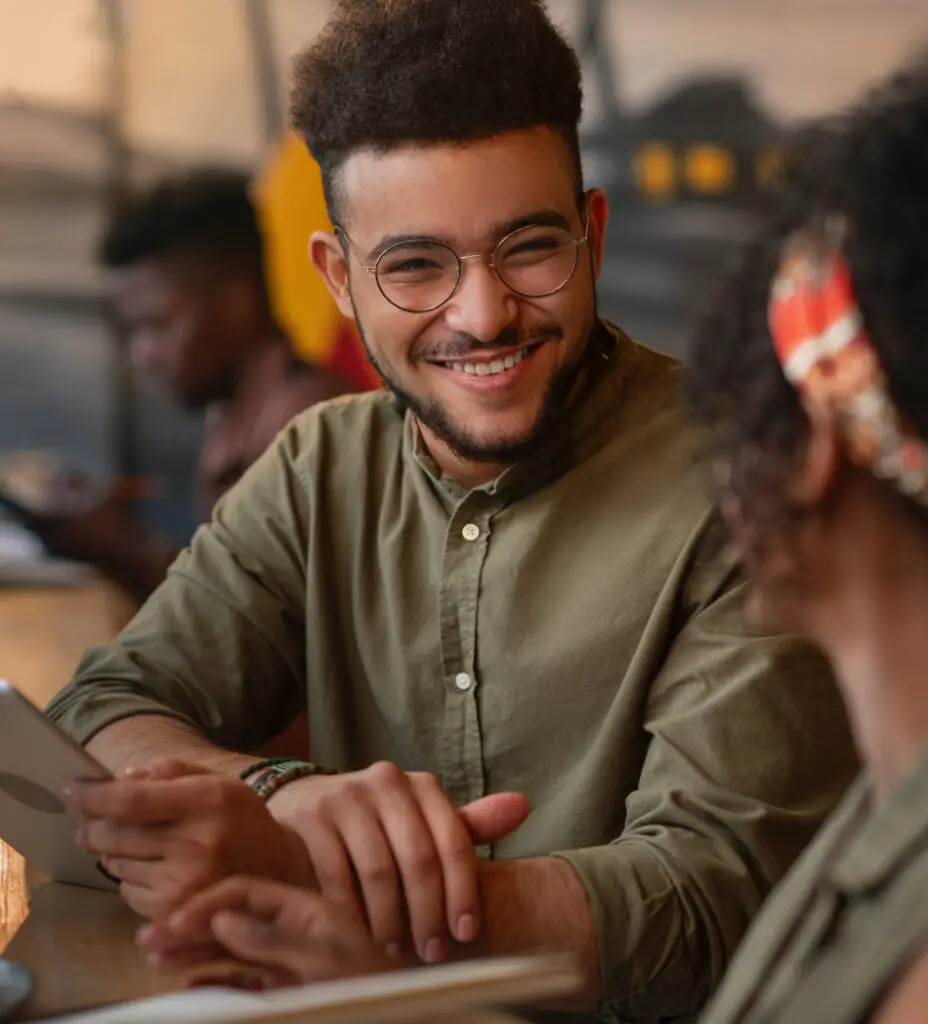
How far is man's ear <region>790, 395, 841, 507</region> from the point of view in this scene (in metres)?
0.76

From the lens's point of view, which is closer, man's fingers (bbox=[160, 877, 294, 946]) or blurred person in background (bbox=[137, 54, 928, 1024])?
blurred person in background (bbox=[137, 54, 928, 1024])

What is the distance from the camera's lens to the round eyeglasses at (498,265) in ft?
4.65

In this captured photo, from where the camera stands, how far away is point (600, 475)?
1.48 meters

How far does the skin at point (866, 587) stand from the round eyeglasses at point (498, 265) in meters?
0.66

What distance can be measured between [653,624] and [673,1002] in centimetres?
33

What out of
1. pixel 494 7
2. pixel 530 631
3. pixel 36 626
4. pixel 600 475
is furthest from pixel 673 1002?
pixel 36 626

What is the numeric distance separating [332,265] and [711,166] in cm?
259

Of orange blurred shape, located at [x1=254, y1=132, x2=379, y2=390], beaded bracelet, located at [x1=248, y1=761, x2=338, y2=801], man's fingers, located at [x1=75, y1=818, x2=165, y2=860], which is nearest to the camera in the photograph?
man's fingers, located at [x1=75, y1=818, x2=165, y2=860]

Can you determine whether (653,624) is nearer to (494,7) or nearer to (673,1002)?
(673,1002)

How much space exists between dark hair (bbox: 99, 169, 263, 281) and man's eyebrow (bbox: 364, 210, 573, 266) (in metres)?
2.60

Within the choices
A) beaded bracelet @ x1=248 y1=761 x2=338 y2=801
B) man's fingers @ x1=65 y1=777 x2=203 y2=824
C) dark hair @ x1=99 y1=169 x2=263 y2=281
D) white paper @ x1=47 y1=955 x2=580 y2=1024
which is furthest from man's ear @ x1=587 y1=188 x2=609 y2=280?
dark hair @ x1=99 y1=169 x2=263 y2=281

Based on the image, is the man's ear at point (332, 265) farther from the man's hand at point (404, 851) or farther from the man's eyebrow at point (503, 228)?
the man's hand at point (404, 851)

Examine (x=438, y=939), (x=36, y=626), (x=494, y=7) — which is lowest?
(x=36, y=626)

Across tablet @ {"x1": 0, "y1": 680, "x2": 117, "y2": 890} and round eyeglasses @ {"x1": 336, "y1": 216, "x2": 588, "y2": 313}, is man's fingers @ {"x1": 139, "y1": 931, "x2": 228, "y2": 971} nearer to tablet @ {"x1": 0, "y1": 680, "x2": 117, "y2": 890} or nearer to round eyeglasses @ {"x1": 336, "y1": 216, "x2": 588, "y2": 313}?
tablet @ {"x1": 0, "y1": 680, "x2": 117, "y2": 890}
